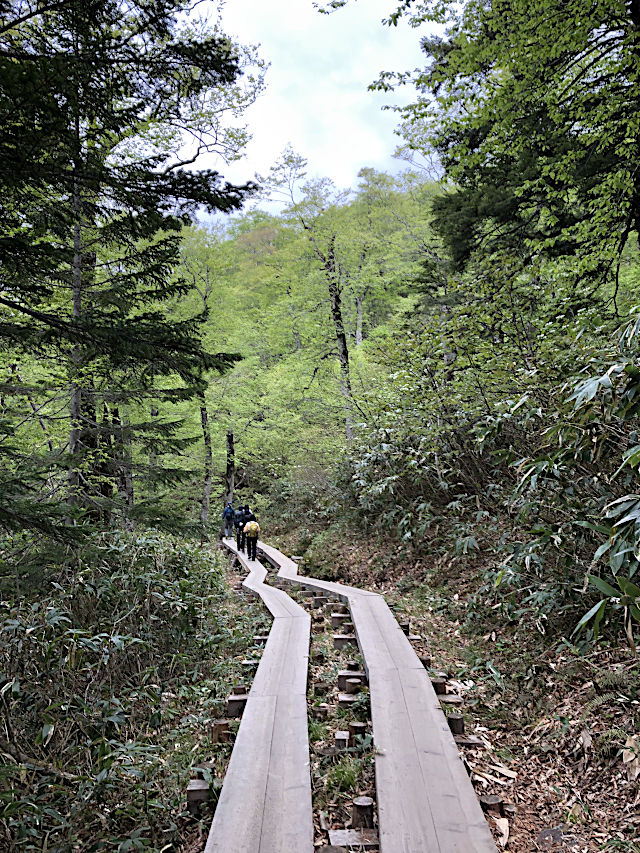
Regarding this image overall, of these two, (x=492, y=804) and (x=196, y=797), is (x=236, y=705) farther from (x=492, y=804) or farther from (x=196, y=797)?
(x=492, y=804)

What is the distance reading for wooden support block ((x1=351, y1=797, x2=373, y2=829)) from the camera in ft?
8.96

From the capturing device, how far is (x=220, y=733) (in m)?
3.91

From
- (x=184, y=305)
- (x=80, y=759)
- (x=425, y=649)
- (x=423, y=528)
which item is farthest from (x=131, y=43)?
(x=184, y=305)

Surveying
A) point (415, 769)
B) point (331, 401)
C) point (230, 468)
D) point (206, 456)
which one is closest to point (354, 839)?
point (415, 769)

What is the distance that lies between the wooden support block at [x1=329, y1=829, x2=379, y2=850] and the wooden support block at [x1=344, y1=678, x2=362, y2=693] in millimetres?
1774

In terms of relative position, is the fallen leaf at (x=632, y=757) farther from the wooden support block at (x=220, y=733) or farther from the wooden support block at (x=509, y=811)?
the wooden support block at (x=220, y=733)

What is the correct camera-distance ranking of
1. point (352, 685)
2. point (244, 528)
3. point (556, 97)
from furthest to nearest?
point (244, 528)
point (556, 97)
point (352, 685)

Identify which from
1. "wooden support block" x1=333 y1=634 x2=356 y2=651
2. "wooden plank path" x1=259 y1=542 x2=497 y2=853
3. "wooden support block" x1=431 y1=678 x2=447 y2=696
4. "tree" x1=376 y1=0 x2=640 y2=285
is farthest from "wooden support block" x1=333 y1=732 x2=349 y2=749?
"tree" x1=376 y1=0 x2=640 y2=285

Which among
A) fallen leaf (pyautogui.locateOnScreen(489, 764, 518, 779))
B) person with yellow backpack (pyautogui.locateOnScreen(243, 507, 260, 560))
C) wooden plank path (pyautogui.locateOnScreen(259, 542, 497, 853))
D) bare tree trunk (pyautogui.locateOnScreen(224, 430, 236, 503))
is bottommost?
fallen leaf (pyautogui.locateOnScreen(489, 764, 518, 779))

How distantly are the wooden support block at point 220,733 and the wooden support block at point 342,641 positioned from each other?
2140 millimetres

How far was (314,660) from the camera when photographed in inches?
223

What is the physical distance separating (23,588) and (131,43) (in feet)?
18.8

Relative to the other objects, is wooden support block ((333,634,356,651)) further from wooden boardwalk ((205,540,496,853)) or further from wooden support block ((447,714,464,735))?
wooden support block ((447,714,464,735))

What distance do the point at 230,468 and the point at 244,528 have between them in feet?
18.5
